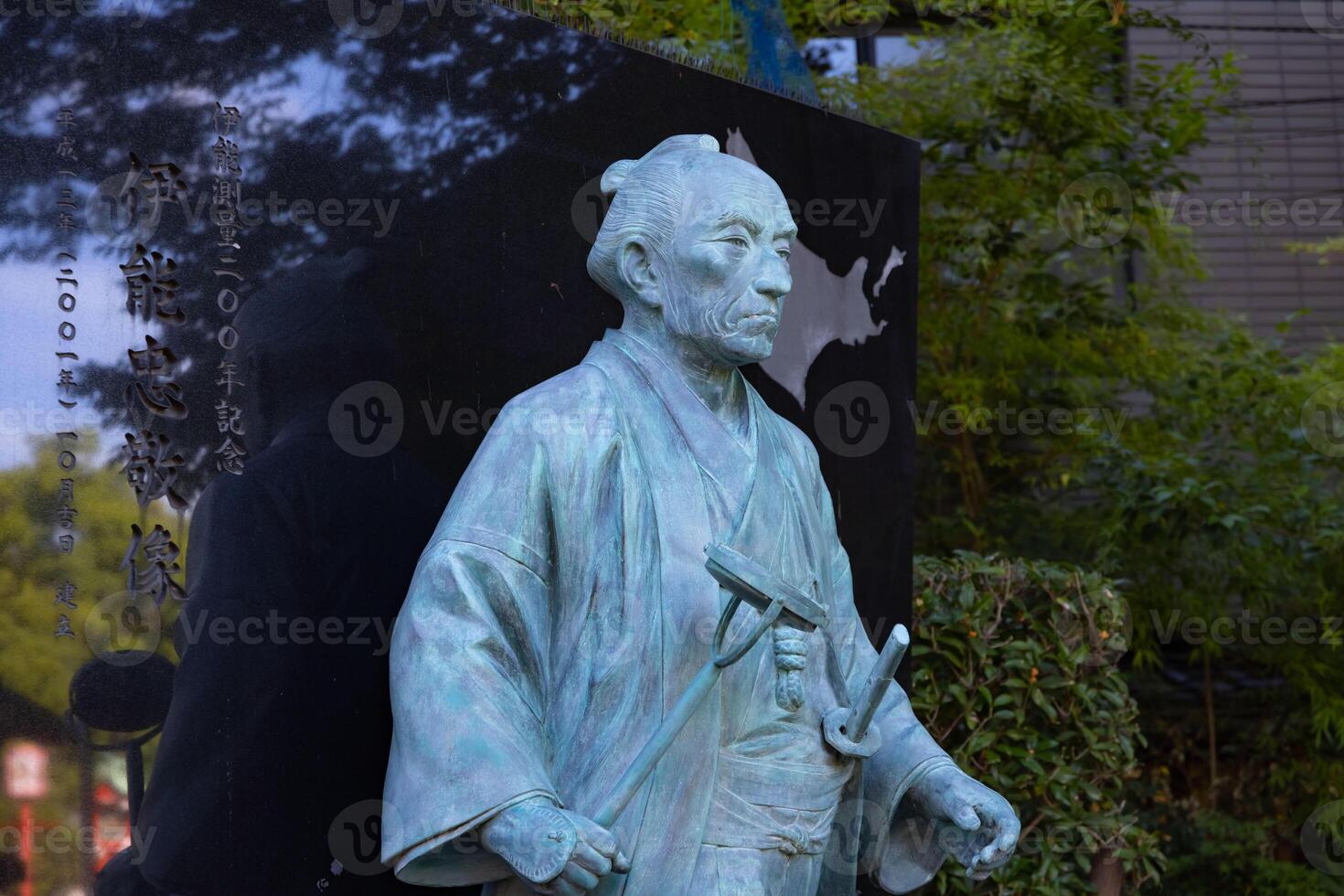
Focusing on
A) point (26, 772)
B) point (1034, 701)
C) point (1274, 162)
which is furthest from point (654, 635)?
point (1274, 162)

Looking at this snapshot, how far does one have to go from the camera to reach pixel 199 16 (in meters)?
3.78

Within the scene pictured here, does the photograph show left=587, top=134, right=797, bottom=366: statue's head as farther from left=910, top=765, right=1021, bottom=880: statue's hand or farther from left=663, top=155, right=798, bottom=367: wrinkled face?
left=910, top=765, right=1021, bottom=880: statue's hand

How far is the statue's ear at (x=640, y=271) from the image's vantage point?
333cm

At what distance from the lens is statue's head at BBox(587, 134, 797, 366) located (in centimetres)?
325

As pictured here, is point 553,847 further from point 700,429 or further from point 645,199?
point 645,199

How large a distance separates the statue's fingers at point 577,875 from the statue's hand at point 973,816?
84 centimetres

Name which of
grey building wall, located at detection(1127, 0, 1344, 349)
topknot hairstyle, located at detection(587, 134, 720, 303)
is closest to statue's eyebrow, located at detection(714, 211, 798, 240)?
topknot hairstyle, located at detection(587, 134, 720, 303)

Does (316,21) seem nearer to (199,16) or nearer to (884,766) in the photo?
(199,16)

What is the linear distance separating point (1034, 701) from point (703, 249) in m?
3.53

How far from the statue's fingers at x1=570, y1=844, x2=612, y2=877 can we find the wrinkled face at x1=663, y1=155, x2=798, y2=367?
105cm

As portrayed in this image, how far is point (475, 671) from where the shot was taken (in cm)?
297

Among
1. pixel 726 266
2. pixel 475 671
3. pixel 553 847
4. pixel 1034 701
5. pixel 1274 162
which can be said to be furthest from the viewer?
pixel 1274 162

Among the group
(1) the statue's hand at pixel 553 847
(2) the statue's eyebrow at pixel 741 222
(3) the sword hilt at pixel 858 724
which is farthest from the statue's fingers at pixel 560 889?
(2) the statue's eyebrow at pixel 741 222

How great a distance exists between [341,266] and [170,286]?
0.42m
